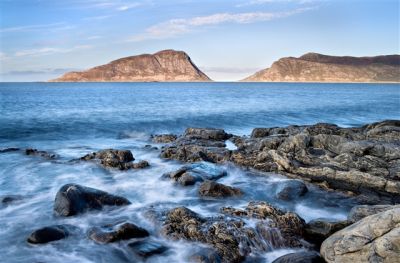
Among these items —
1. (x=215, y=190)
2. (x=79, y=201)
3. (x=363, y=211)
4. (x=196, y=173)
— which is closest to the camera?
(x=363, y=211)

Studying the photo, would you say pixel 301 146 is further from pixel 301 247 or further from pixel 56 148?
pixel 56 148

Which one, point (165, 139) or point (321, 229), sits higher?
point (321, 229)

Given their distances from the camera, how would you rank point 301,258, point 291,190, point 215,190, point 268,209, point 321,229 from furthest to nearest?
1. point 291,190
2. point 215,190
3. point 268,209
4. point 321,229
5. point 301,258

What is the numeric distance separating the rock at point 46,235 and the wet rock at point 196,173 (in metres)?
5.59

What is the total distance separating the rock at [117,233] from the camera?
10.2 m

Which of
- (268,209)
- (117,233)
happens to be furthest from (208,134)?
(117,233)

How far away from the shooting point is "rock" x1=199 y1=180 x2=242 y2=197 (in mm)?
13812

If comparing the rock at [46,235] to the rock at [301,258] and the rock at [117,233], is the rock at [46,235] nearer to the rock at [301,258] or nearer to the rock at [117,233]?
the rock at [117,233]

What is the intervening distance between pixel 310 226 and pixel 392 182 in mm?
5530

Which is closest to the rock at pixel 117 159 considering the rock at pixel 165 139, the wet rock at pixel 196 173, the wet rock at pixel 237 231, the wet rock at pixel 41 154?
the wet rock at pixel 41 154

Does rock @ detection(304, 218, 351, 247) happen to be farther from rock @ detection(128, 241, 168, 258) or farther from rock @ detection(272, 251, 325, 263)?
rock @ detection(128, 241, 168, 258)

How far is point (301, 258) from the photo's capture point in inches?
346

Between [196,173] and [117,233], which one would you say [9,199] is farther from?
[196,173]

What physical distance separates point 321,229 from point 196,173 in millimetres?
6593
